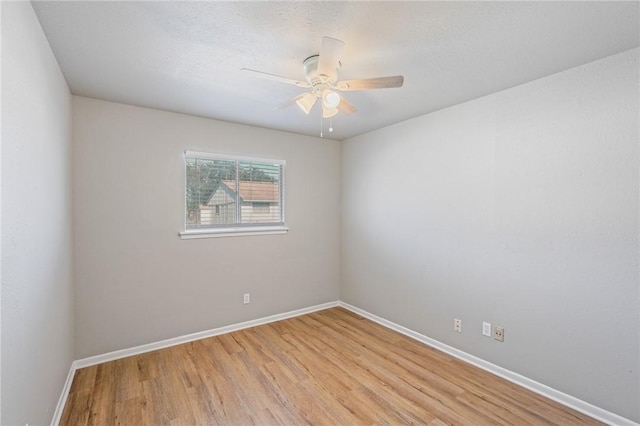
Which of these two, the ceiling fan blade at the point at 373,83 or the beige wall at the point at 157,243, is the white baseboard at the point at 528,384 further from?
the ceiling fan blade at the point at 373,83

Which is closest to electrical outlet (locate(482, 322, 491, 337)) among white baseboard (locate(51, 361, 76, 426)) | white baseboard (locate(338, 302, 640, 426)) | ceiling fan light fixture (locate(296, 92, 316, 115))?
white baseboard (locate(338, 302, 640, 426))

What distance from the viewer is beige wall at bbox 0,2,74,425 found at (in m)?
1.18

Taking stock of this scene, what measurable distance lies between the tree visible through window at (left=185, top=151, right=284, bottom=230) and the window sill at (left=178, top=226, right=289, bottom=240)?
8 cm

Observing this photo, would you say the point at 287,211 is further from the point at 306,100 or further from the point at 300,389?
the point at 300,389

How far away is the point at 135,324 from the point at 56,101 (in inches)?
78.4

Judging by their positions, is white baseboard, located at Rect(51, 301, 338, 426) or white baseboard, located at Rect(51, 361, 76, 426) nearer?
white baseboard, located at Rect(51, 361, 76, 426)

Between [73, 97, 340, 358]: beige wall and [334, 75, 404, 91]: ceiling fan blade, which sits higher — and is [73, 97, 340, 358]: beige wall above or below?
below

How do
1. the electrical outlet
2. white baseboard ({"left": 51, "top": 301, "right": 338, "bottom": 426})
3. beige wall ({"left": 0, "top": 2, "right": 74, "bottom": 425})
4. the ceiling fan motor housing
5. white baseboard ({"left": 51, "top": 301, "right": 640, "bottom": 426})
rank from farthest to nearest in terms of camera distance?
the electrical outlet, white baseboard ({"left": 51, "top": 301, "right": 338, "bottom": 426}), white baseboard ({"left": 51, "top": 301, "right": 640, "bottom": 426}), the ceiling fan motor housing, beige wall ({"left": 0, "top": 2, "right": 74, "bottom": 425})

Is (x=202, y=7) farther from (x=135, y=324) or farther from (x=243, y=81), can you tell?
(x=135, y=324)

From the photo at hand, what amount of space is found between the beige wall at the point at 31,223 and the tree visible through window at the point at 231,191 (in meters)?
1.14

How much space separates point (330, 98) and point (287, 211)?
6.80 ft

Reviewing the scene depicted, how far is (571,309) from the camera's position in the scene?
2.10 m

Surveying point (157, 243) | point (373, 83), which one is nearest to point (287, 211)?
point (157, 243)

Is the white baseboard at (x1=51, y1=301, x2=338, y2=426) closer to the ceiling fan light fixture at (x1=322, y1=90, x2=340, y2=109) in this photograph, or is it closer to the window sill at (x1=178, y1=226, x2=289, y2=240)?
the window sill at (x1=178, y1=226, x2=289, y2=240)
